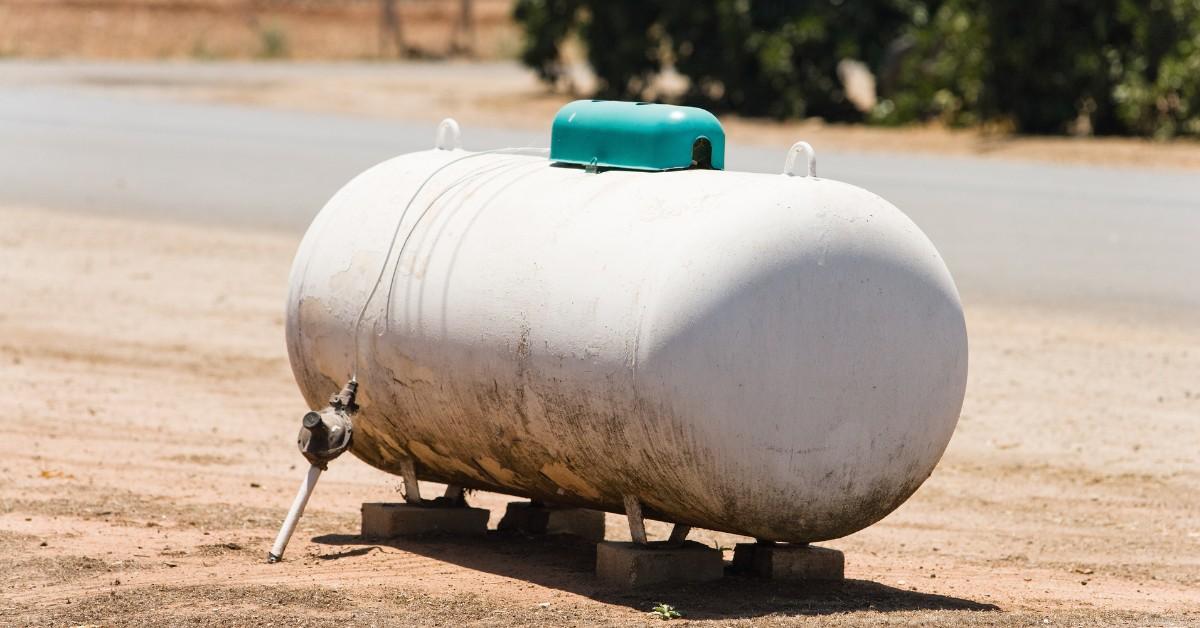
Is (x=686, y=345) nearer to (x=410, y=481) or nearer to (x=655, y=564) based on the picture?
(x=655, y=564)

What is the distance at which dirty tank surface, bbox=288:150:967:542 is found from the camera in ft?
18.5

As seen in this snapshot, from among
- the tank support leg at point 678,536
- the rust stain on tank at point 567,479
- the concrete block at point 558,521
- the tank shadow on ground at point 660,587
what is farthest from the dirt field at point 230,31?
the tank support leg at point 678,536

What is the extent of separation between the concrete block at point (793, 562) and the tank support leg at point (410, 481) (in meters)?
1.43

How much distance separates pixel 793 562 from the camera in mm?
6297

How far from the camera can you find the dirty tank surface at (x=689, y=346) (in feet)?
18.5

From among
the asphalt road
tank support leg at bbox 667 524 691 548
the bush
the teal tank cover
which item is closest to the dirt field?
the bush

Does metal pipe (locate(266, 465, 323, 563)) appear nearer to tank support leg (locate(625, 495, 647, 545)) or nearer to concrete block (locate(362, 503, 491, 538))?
→ concrete block (locate(362, 503, 491, 538))

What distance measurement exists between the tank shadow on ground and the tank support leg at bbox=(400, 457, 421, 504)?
0.17 meters

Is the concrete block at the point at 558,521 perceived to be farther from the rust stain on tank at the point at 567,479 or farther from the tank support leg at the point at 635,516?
the tank support leg at the point at 635,516

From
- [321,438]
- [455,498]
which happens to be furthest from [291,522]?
[455,498]

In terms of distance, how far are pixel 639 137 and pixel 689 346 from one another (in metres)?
1.18

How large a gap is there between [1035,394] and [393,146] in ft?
47.3

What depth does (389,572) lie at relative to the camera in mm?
6504

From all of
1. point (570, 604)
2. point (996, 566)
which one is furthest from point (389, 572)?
point (996, 566)
